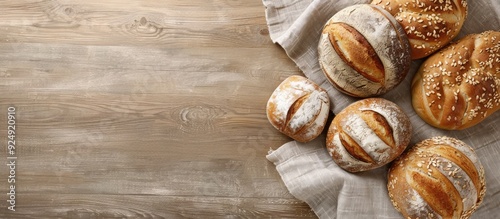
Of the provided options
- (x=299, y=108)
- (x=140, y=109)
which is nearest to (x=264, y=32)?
(x=299, y=108)

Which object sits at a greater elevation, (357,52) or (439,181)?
(357,52)

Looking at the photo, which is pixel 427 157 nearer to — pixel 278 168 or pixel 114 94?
pixel 278 168

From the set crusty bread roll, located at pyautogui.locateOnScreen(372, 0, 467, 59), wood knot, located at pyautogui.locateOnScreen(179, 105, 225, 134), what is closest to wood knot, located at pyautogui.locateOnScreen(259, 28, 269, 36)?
wood knot, located at pyautogui.locateOnScreen(179, 105, 225, 134)

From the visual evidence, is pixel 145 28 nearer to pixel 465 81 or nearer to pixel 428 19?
pixel 428 19

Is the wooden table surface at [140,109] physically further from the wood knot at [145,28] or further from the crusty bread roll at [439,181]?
the crusty bread roll at [439,181]

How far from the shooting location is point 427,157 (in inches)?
66.5

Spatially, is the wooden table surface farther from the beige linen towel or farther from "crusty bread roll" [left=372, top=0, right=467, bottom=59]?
"crusty bread roll" [left=372, top=0, right=467, bottom=59]

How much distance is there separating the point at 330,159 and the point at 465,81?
23.0 inches

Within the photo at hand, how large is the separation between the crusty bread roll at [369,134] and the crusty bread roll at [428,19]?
0.87ft

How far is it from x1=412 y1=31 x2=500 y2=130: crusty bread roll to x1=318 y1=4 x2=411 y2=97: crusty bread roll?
0.41 feet

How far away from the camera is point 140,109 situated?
1.89 metres

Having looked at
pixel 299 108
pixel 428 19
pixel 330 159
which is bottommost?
pixel 330 159

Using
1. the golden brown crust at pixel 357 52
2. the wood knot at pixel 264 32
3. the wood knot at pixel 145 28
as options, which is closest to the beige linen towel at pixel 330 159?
the wood knot at pixel 264 32

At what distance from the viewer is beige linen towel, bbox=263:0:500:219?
1.80m
